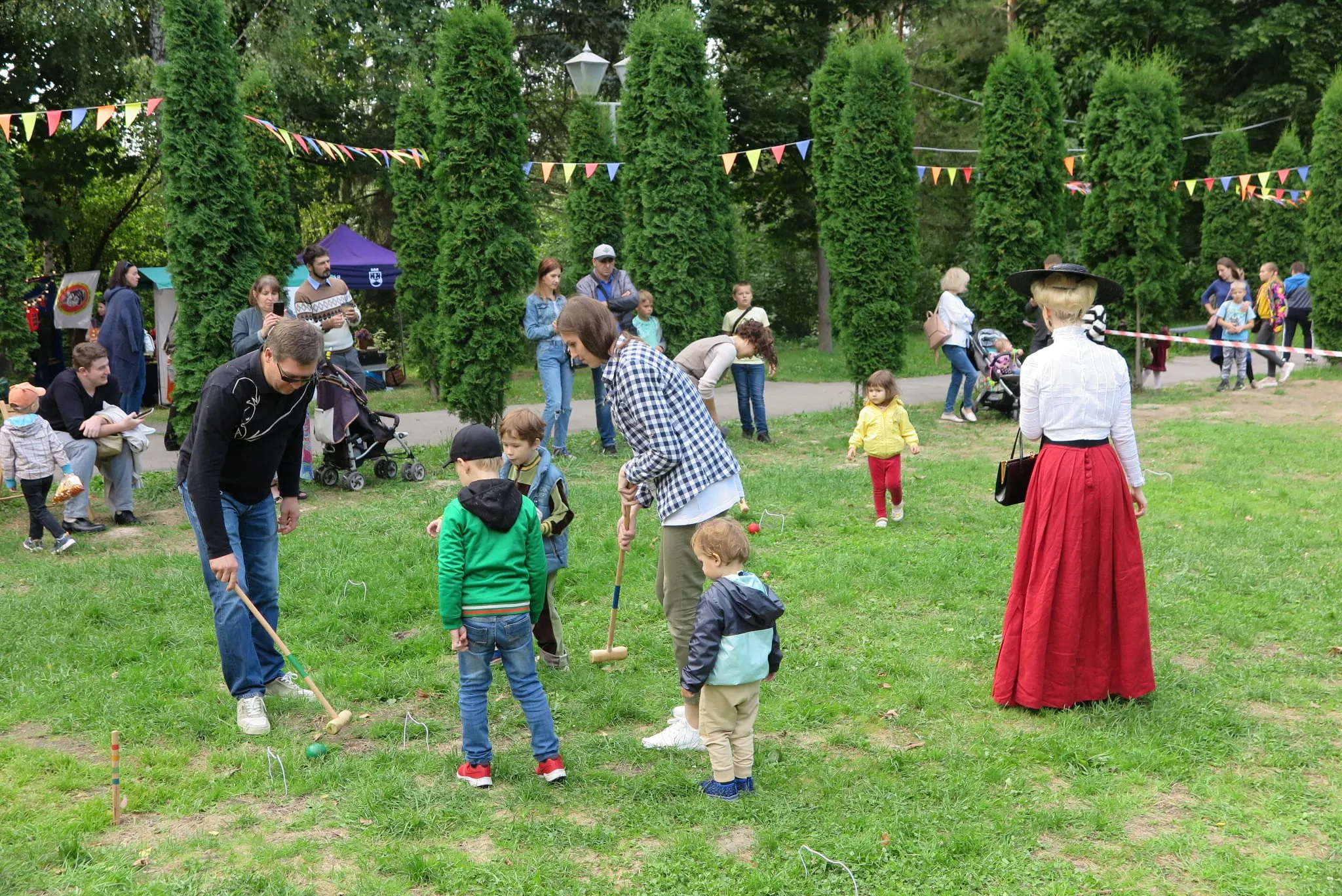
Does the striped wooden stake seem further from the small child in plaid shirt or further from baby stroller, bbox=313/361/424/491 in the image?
baby stroller, bbox=313/361/424/491

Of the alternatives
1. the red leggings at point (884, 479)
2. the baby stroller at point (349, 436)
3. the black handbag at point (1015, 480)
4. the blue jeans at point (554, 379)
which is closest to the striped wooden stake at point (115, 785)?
the black handbag at point (1015, 480)

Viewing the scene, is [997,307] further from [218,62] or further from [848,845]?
[848,845]

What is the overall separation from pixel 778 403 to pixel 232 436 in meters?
12.1

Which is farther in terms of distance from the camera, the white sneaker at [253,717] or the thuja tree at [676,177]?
the thuja tree at [676,177]

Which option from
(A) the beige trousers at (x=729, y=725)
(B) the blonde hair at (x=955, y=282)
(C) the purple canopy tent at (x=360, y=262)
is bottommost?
(A) the beige trousers at (x=729, y=725)

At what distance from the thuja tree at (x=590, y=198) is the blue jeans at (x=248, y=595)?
12988mm

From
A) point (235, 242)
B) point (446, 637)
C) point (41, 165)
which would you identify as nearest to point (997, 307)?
point (235, 242)

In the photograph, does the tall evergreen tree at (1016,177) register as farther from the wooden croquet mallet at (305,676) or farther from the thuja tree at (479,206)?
the wooden croquet mallet at (305,676)

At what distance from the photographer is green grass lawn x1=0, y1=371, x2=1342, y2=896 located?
3.77 metres

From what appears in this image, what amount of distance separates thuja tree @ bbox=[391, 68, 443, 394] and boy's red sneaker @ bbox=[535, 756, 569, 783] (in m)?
12.5

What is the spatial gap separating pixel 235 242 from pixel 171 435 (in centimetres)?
212

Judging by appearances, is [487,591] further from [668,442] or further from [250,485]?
[250,485]

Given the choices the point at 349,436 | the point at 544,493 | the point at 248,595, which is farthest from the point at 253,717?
the point at 349,436

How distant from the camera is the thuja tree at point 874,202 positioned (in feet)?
45.1
